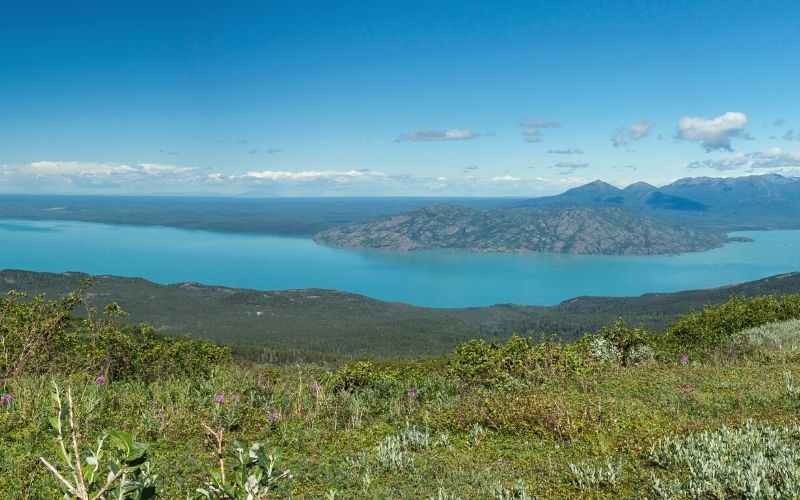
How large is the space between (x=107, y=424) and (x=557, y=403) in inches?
346

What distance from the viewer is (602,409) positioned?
413 inches

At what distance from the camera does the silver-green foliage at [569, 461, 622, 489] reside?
711 cm

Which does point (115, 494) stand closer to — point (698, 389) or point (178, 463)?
point (178, 463)

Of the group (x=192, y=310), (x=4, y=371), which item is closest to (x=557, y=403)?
(x=4, y=371)

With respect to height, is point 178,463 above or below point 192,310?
above

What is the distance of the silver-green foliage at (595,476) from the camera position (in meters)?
7.11

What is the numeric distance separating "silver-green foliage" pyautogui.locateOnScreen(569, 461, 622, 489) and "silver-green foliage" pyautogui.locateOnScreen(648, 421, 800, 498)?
511 millimetres

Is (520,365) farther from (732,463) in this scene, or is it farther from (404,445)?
(732,463)

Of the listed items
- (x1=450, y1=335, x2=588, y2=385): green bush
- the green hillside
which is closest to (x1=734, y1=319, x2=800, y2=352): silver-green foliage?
(x1=450, y1=335, x2=588, y2=385): green bush

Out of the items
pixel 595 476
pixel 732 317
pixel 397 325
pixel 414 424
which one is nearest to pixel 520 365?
pixel 414 424

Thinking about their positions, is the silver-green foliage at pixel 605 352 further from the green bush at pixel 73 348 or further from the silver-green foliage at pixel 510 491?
the green bush at pixel 73 348

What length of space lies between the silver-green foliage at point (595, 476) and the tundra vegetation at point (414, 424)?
34 mm

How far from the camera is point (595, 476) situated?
7352 mm

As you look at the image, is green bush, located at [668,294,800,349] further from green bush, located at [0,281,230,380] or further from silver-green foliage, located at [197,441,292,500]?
silver-green foliage, located at [197,441,292,500]
